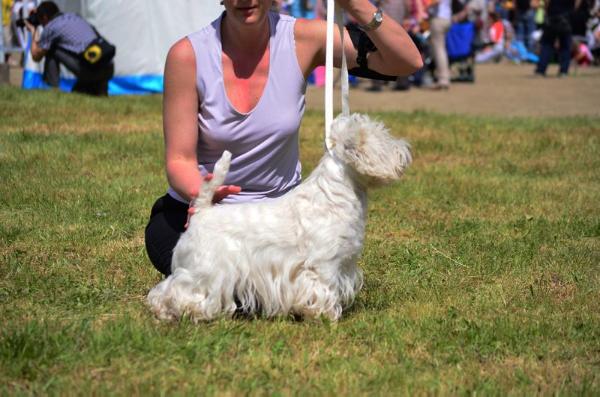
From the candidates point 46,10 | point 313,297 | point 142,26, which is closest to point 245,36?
point 313,297

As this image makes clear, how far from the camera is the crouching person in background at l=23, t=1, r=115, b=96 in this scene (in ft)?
44.3

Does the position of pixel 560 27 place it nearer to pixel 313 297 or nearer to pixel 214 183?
pixel 313 297

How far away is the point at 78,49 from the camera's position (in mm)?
13523

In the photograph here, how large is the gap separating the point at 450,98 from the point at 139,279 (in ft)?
39.7

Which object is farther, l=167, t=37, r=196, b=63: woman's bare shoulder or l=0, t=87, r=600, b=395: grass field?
l=167, t=37, r=196, b=63: woman's bare shoulder

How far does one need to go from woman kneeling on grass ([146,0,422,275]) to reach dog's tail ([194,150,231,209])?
0.12 metres

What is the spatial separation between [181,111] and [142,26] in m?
11.2

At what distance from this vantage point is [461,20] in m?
20.2

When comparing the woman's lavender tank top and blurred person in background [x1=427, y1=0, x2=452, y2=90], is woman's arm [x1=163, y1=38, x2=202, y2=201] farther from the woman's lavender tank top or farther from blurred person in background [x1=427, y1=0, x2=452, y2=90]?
blurred person in background [x1=427, y1=0, x2=452, y2=90]

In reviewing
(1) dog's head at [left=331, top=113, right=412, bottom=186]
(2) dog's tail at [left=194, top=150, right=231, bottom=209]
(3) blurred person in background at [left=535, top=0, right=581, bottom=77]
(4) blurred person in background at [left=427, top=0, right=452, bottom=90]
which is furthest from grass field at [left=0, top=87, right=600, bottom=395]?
(3) blurred person in background at [left=535, top=0, right=581, bottom=77]

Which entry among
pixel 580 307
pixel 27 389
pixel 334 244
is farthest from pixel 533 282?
pixel 27 389

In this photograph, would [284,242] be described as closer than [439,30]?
Yes

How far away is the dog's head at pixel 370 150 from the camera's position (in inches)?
Result: 157

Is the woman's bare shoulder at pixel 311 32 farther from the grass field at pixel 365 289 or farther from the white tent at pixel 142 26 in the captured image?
the white tent at pixel 142 26
